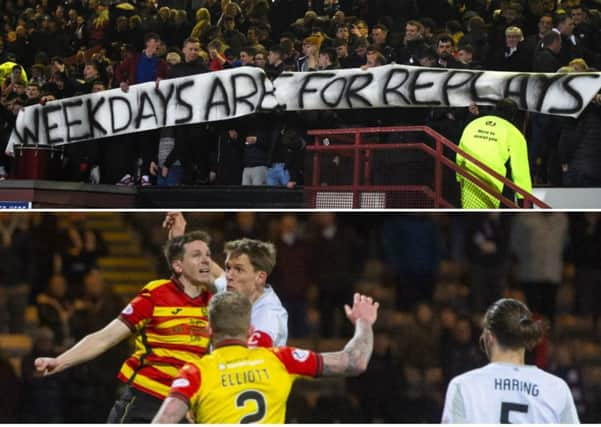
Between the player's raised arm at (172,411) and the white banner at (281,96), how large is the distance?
6.36m

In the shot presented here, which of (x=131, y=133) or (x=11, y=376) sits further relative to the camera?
(x=131, y=133)

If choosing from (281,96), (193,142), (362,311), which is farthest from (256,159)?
(362,311)

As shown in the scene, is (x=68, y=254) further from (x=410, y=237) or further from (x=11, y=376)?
(x=410, y=237)

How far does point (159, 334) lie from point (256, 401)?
1.50 metres

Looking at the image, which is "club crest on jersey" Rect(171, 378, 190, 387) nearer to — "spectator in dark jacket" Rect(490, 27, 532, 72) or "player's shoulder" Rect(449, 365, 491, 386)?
"player's shoulder" Rect(449, 365, 491, 386)

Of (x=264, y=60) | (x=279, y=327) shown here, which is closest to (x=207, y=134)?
(x=264, y=60)

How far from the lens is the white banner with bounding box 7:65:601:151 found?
10609 millimetres

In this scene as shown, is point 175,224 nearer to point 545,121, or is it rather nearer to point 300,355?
point 300,355

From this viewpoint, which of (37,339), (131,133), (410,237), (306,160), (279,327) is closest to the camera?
(279,327)

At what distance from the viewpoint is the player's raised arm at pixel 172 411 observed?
15.8ft

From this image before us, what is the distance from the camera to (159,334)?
20.9ft

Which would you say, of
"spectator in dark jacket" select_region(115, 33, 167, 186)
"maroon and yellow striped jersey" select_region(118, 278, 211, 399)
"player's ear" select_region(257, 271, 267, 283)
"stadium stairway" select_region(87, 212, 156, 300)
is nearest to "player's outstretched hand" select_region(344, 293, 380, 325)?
"player's ear" select_region(257, 271, 267, 283)

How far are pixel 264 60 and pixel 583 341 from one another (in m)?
4.27

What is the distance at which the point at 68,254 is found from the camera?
28.6 ft
